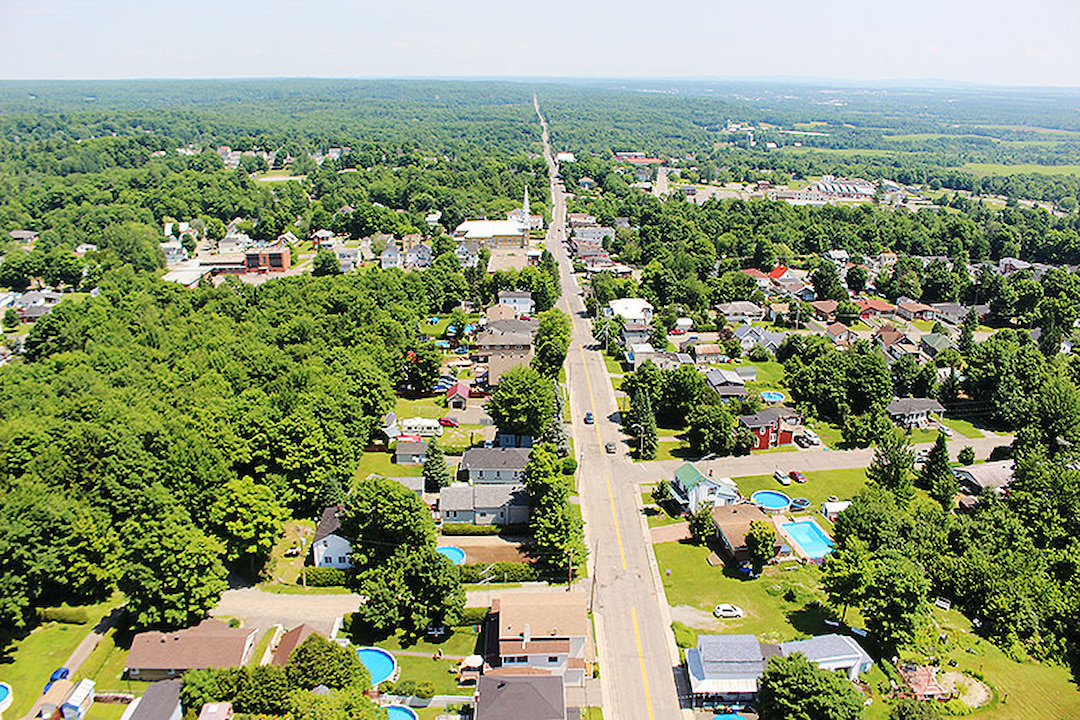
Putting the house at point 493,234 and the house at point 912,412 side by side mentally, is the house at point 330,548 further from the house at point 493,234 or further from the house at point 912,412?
the house at point 493,234

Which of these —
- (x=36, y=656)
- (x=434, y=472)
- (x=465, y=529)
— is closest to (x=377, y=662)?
(x=465, y=529)

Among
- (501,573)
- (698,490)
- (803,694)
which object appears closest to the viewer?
(803,694)

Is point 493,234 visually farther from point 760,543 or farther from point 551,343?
point 760,543

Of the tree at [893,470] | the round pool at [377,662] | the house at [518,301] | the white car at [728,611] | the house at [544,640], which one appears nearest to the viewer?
the house at [544,640]

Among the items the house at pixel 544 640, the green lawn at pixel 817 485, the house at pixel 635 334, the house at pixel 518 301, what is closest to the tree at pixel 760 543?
the green lawn at pixel 817 485

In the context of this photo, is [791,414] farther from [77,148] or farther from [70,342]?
[77,148]

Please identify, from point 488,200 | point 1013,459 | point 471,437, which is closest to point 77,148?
point 488,200
